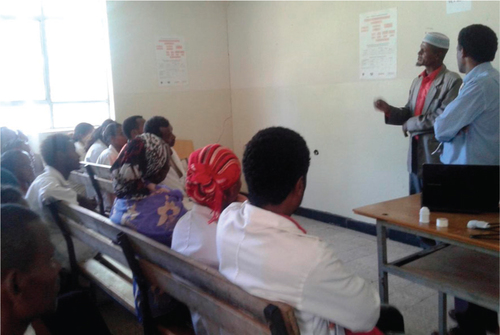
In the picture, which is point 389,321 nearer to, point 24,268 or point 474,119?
point 24,268

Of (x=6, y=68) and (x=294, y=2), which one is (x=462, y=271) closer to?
(x=294, y=2)

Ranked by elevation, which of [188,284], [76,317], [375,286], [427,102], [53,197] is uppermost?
[427,102]

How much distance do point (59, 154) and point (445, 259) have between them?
2258 millimetres

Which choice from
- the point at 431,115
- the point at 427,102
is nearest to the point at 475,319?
the point at 431,115

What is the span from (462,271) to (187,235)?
1280 mm

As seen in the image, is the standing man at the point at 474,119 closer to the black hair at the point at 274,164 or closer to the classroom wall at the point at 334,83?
the classroom wall at the point at 334,83

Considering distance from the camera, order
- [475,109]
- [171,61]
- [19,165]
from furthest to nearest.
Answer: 1. [171,61]
2. [19,165]
3. [475,109]

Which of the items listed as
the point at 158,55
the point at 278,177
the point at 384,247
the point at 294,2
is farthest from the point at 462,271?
the point at 158,55

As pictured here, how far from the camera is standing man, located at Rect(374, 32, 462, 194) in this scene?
2.95 metres

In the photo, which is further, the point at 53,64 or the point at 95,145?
the point at 53,64

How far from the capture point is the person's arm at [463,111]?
234 centimetres

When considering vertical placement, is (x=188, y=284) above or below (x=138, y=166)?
below

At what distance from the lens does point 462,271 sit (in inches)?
76.9

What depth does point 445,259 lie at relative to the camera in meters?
2.11
